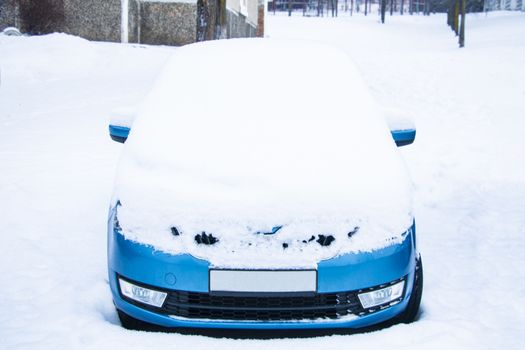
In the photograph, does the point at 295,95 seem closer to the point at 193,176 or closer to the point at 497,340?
the point at 193,176

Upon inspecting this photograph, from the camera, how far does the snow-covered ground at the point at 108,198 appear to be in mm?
2934

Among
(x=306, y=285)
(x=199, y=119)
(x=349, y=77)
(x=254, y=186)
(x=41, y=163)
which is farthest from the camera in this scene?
(x=41, y=163)

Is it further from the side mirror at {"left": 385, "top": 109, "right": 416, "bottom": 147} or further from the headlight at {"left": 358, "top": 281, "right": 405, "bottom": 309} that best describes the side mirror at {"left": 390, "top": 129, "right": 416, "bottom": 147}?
the headlight at {"left": 358, "top": 281, "right": 405, "bottom": 309}

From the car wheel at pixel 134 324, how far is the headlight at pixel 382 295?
0.94 metres

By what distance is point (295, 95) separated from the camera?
134 inches

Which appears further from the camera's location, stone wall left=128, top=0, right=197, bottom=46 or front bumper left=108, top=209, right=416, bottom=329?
stone wall left=128, top=0, right=197, bottom=46

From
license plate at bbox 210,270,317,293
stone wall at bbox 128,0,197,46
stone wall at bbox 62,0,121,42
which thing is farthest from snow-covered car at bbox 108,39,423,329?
stone wall at bbox 128,0,197,46

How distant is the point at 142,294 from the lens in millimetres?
2629

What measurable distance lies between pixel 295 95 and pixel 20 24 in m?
13.4

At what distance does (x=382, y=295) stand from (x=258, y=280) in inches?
22.2

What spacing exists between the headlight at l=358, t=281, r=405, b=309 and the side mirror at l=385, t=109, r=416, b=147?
1.14 m

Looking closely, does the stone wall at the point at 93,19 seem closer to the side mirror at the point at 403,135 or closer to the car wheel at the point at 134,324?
the side mirror at the point at 403,135

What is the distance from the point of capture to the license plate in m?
2.49

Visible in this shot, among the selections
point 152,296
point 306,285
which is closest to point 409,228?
point 306,285
